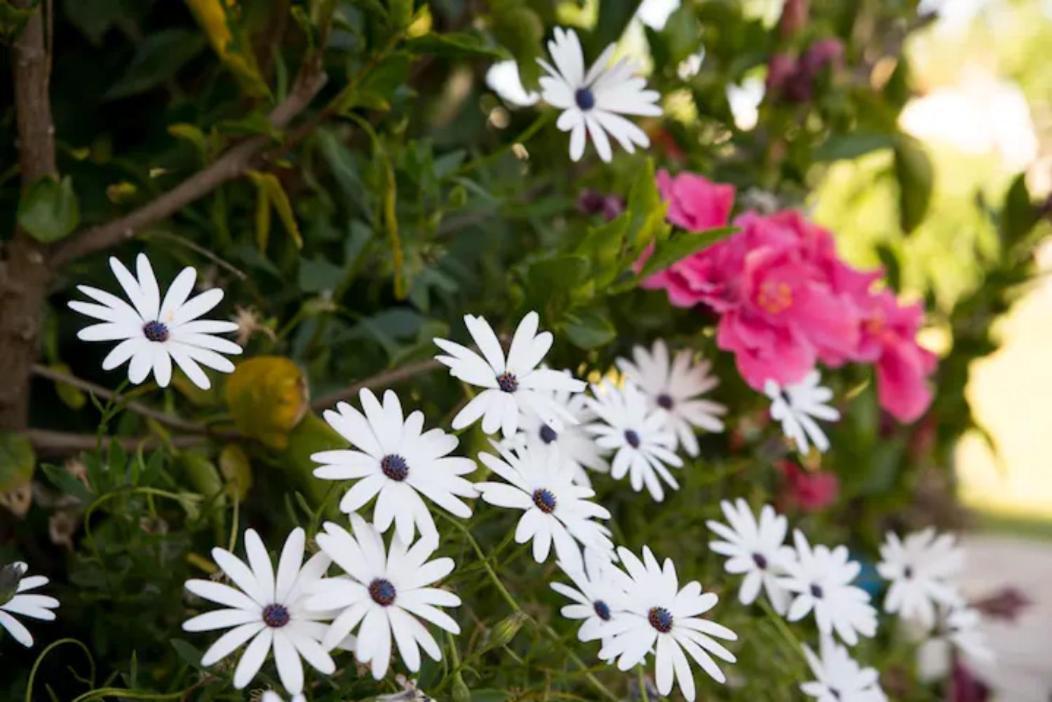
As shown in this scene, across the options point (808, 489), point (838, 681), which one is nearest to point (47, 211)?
point (838, 681)

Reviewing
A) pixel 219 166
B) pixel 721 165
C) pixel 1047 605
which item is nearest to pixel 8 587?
pixel 219 166

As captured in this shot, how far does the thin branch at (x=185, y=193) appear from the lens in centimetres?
49

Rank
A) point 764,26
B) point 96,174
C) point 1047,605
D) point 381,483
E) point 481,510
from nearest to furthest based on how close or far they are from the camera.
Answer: point 381,483
point 481,510
point 96,174
point 764,26
point 1047,605

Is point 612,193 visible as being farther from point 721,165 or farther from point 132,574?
point 132,574

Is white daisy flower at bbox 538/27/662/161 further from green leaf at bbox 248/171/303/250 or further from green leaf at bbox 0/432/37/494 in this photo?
green leaf at bbox 0/432/37/494

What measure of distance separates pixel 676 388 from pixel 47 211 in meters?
0.27

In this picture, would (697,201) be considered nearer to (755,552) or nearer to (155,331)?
(755,552)

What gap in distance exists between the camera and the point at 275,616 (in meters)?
0.33

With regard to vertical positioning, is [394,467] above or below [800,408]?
below

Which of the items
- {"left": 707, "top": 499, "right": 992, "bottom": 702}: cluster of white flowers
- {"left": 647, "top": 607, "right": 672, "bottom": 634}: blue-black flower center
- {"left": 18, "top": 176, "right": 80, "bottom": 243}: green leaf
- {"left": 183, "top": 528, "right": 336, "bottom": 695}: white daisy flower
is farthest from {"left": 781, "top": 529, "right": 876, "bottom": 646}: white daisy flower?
{"left": 18, "top": 176, "right": 80, "bottom": 243}: green leaf

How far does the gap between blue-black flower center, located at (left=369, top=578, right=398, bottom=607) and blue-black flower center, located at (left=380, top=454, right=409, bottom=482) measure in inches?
1.2

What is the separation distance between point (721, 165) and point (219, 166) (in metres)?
0.32

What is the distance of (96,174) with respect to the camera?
561 mm

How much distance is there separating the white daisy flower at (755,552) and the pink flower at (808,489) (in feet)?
0.74
